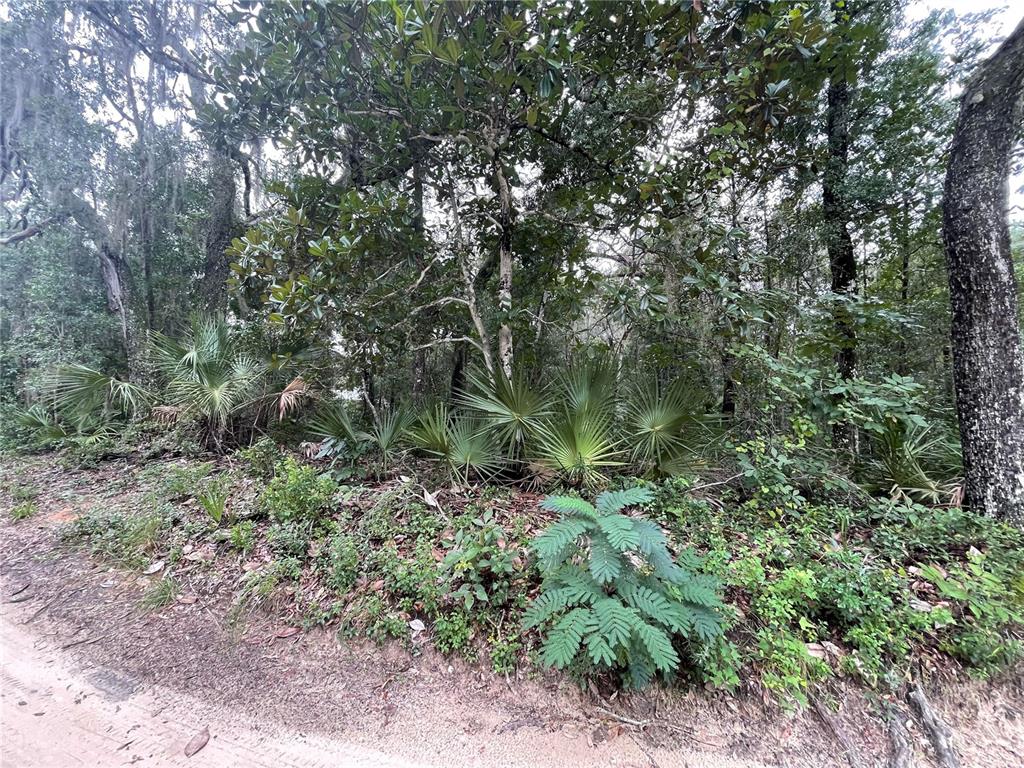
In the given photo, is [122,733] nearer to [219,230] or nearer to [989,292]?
[989,292]

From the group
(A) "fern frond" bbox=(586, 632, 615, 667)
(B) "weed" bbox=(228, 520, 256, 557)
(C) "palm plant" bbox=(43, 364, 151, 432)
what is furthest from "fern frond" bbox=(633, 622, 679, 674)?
(C) "palm plant" bbox=(43, 364, 151, 432)

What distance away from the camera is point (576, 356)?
484 centimetres

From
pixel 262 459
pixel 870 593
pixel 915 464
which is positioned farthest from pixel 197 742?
pixel 915 464

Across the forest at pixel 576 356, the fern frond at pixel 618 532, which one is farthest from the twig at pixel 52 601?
the fern frond at pixel 618 532

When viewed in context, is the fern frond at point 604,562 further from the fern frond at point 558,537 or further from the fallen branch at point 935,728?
the fallen branch at point 935,728

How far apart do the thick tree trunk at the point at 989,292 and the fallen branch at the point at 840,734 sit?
250cm

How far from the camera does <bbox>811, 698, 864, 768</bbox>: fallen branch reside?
5.94ft

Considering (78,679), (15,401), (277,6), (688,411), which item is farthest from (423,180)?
(15,401)

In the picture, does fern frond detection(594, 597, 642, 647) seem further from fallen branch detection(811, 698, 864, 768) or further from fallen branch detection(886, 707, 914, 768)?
fallen branch detection(886, 707, 914, 768)

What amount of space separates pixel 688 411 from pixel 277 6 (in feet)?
17.5

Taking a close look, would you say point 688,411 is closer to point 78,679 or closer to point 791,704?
point 791,704

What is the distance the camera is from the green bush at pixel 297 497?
3480mm

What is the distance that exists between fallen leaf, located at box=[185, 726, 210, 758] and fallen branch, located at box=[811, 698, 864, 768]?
2.98 meters

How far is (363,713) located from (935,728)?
2.78 metres
